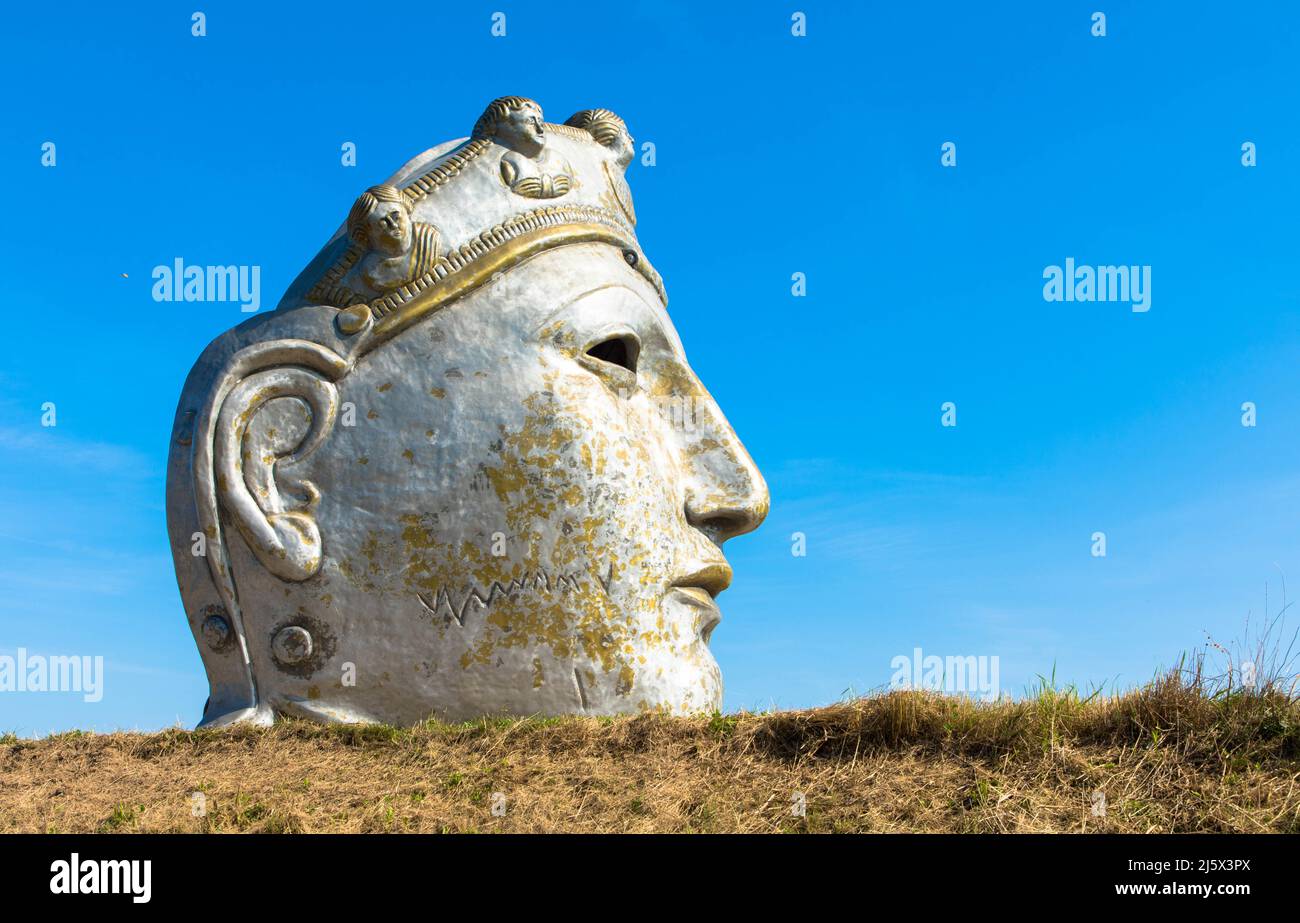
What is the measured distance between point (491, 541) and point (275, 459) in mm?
1580

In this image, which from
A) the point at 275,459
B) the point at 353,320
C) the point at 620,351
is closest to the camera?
the point at 275,459

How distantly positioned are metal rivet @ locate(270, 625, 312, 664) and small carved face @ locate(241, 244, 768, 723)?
111mm

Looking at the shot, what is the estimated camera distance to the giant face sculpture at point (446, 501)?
26.2 ft

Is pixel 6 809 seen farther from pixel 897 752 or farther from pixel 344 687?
pixel 897 752

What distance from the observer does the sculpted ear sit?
8.06 m

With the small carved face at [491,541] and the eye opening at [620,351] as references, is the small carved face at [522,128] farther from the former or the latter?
the eye opening at [620,351]

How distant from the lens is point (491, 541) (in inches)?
314

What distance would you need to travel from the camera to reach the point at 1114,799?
5.82 metres

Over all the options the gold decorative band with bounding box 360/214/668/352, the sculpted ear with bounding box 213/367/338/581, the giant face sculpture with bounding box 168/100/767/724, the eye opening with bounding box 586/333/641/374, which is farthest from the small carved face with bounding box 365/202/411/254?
the eye opening with bounding box 586/333/641/374

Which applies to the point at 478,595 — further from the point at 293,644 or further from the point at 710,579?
the point at 710,579

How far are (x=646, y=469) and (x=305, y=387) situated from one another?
2.34 metres

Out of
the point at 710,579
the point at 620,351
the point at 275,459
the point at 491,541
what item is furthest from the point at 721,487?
the point at 275,459

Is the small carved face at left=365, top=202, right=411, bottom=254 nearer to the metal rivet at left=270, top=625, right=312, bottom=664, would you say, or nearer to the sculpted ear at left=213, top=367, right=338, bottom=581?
the sculpted ear at left=213, top=367, right=338, bottom=581

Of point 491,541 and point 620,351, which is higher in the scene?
point 620,351
